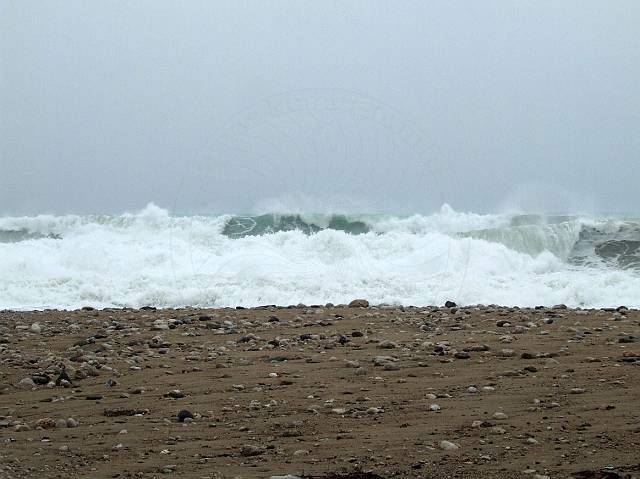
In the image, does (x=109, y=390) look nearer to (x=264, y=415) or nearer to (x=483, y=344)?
(x=264, y=415)

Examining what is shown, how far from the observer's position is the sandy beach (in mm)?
3770

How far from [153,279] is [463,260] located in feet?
24.0

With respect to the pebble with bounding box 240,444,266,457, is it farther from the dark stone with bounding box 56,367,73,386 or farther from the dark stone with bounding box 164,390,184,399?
the dark stone with bounding box 56,367,73,386

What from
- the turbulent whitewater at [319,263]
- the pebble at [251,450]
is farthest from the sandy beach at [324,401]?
the turbulent whitewater at [319,263]

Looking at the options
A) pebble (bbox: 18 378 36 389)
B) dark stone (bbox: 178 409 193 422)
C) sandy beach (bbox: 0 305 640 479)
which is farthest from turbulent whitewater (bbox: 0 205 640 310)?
dark stone (bbox: 178 409 193 422)

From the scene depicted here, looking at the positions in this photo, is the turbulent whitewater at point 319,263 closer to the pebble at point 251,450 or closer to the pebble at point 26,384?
the pebble at point 26,384

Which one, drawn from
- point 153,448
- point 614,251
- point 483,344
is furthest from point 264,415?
point 614,251

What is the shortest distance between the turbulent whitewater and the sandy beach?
15.5 feet

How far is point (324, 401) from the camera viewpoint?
16.8 feet

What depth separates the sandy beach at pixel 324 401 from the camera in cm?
377

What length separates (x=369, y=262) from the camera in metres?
17.7

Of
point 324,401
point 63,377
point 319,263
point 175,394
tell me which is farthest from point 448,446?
point 319,263

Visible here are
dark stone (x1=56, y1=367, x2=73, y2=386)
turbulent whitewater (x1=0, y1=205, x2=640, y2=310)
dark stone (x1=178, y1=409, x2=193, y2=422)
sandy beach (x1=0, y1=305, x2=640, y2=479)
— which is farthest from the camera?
turbulent whitewater (x1=0, y1=205, x2=640, y2=310)

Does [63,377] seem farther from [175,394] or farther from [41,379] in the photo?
[175,394]
